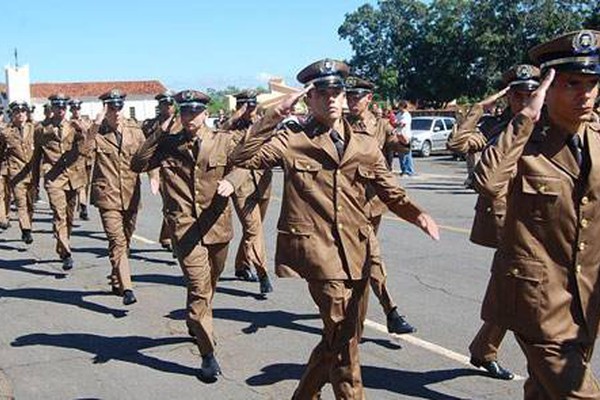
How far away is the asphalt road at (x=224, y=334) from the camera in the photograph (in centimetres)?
577

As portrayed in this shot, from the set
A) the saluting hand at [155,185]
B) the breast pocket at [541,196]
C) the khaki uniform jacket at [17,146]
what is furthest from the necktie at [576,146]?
the khaki uniform jacket at [17,146]

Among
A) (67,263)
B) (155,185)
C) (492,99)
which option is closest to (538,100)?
(492,99)

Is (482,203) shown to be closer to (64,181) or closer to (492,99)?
(492,99)

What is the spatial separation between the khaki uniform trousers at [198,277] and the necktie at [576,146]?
3210 mm

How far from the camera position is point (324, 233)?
470 centimetres

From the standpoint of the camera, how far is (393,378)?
5824 millimetres

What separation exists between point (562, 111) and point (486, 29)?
46424mm

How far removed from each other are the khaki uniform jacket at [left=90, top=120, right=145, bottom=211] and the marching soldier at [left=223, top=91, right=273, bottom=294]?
3.78 ft

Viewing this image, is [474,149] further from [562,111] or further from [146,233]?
[146,233]

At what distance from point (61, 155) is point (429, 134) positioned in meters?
24.3

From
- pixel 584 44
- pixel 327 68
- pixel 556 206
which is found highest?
pixel 584 44

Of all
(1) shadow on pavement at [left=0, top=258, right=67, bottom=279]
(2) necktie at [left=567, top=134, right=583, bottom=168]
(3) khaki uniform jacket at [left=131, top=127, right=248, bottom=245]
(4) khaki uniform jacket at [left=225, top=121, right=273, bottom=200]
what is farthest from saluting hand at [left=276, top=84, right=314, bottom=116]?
(1) shadow on pavement at [left=0, top=258, right=67, bottom=279]

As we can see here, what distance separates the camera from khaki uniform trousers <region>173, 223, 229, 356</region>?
602cm

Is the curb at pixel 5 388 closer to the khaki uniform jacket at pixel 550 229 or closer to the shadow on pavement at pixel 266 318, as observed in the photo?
the shadow on pavement at pixel 266 318
